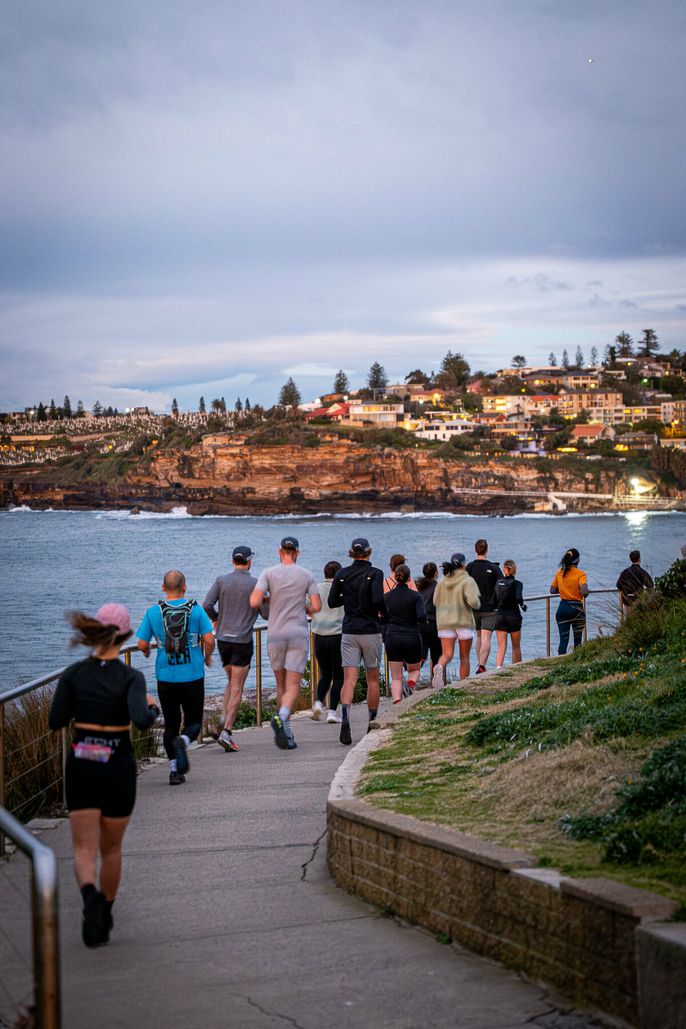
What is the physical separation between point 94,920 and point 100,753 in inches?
28.8

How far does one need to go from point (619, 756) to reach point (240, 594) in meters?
4.52

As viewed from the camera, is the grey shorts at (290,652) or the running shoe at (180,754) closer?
the running shoe at (180,754)

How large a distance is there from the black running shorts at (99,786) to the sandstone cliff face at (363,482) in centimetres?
17638

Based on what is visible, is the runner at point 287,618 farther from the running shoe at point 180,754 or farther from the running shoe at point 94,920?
the running shoe at point 94,920

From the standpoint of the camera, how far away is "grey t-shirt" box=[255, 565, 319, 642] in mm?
10266

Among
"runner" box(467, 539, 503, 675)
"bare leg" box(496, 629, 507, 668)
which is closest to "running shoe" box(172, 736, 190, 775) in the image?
"runner" box(467, 539, 503, 675)

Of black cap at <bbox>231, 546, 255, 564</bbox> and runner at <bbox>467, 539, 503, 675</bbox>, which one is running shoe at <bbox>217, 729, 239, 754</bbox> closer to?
black cap at <bbox>231, 546, 255, 564</bbox>

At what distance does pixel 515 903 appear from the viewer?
4.95 m

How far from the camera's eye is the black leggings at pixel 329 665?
460 inches

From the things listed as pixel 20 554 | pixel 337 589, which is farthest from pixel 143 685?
pixel 20 554

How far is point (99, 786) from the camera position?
5.35m

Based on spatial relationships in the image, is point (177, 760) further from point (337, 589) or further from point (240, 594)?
point (337, 589)

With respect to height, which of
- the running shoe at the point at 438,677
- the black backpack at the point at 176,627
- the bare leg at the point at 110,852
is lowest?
the running shoe at the point at 438,677

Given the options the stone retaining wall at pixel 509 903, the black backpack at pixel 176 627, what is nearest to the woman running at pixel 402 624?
the black backpack at pixel 176 627
